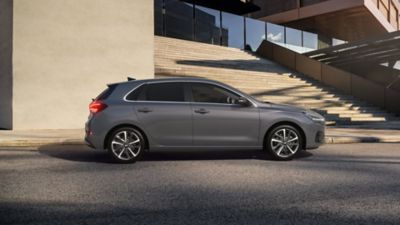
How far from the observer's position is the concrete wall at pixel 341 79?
1998 centimetres

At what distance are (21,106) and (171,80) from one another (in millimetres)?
7520

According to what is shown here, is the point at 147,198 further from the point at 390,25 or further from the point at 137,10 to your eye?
the point at 390,25

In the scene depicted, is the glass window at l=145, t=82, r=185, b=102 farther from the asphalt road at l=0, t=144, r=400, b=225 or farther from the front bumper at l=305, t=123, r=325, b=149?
the front bumper at l=305, t=123, r=325, b=149

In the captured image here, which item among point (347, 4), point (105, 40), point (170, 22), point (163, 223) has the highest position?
point (347, 4)

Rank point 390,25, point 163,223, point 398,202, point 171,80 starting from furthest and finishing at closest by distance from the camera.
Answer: point 390,25, point 171,80, point 398,202, point 163,223

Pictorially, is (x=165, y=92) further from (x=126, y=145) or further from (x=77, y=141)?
(x=77, y=141)

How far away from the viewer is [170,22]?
2748 cm

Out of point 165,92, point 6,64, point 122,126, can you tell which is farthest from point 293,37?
point 122,126

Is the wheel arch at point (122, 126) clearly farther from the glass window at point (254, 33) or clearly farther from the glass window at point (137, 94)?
the glass window at point (254, 33)

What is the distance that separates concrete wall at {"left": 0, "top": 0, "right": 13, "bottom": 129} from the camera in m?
13.5

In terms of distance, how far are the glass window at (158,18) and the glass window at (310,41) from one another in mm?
14810

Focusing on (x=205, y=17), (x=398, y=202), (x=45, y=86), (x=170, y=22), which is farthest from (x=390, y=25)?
(x=398, y=202)

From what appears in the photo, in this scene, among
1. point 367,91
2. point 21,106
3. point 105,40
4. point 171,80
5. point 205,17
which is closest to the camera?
point 171,80

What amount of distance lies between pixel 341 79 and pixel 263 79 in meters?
4.48
